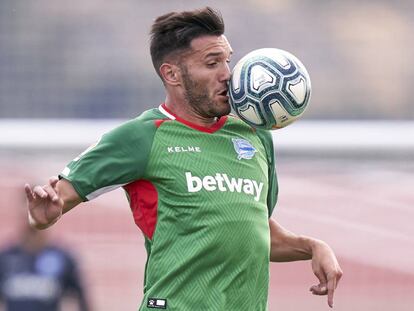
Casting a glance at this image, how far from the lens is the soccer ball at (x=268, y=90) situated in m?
4.52

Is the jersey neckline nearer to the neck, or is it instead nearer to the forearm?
the neck

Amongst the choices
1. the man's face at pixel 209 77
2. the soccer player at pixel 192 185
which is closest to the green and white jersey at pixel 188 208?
the soccer player at pixel 192 185

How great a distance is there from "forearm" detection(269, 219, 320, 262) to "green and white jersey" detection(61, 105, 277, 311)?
0.91ft

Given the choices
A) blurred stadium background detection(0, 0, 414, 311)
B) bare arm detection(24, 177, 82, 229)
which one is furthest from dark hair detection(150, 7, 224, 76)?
blurred stadium background detection(0, 0, 414, 311)

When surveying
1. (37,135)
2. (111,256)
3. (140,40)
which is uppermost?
(140,40)

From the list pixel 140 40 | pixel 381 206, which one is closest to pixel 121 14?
pixel 140 40

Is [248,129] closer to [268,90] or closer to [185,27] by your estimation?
[268,90]

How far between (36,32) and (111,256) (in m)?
1.33

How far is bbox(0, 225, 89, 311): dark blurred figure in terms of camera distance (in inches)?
286

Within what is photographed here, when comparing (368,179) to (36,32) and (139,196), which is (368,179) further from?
(139,196)

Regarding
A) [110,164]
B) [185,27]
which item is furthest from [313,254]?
[185,27]

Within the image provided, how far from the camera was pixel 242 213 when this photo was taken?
4418 millimetres

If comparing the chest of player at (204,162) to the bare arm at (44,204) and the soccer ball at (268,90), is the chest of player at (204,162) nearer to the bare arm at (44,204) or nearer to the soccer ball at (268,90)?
the soccer ball at (268,90)

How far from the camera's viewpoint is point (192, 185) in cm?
442
